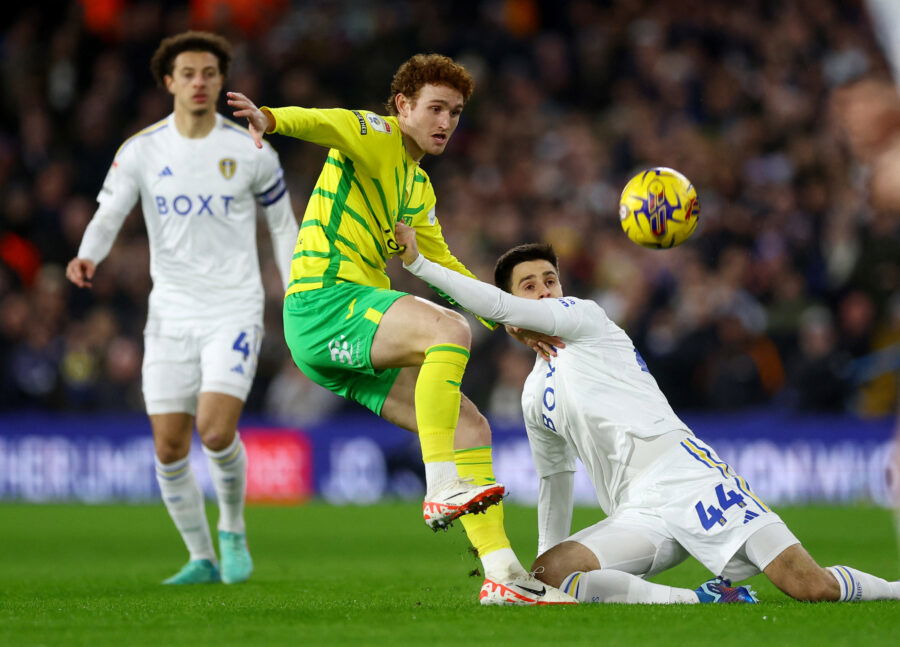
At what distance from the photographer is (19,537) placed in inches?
460

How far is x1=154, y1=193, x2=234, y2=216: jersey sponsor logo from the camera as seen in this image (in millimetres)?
8148

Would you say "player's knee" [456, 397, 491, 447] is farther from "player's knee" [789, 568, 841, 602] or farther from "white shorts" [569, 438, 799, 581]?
"player's knee" [789, 568, 841, 602]

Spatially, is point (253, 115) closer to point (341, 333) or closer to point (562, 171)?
point (341, 333)

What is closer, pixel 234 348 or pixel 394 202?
pixel 394 202

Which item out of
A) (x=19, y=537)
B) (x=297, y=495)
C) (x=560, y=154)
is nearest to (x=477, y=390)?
(x=297, y=495)

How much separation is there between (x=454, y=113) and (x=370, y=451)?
31.6 ft

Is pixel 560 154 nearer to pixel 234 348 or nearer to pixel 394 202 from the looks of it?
pixel 234 348

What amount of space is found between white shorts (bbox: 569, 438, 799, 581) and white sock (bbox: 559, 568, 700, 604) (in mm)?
57

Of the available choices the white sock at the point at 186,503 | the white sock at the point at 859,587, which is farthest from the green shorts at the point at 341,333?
the white sock at the point at 859,587

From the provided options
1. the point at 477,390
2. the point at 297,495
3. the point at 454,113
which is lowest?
the point at 297,495

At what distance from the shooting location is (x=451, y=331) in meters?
5.99

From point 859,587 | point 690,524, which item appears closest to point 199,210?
point 690,524

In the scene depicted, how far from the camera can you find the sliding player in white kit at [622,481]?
5.93m

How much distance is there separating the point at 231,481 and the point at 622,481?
2720mm
